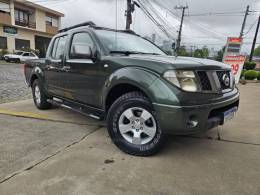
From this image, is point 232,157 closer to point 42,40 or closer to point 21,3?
point 21,3

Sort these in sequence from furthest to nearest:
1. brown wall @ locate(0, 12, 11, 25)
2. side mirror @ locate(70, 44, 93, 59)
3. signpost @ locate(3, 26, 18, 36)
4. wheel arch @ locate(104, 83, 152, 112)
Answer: signpost @ locate(3, 26, 18, 36), brown wall @ locate(0, 12, 11, 25), side mirror @ locate(70, 44, 93, 59), wheel arch @ locate(104, 83, 152, 112)

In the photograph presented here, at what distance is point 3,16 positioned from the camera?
26828 mm

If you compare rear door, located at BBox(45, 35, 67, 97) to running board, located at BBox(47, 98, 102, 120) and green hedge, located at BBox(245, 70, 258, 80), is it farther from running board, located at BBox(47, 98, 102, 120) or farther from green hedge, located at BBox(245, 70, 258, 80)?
green hedge, located at BBox(245, 70, 258, 80)

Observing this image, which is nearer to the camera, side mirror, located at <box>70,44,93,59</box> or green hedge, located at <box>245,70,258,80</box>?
side mirror, located at <box>70,44,93,59</box>

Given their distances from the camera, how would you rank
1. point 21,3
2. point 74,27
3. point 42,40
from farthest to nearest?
point 42,40
point 21,3
point 74,27

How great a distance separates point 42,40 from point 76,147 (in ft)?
111

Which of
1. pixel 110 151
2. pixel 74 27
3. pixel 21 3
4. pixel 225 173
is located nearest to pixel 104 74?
pixel 110 151

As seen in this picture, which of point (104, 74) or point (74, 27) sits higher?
point (74, 27)

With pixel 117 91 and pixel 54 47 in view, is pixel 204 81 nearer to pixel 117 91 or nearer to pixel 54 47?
pixel 117 91

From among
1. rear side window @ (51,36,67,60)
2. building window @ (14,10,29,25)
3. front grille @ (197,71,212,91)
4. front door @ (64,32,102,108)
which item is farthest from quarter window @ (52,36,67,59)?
building window @ (14,10,29,25)

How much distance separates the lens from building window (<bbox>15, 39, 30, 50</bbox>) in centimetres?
2939

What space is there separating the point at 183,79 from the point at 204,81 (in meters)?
0.30

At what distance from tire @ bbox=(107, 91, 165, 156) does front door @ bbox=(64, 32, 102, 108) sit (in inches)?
21.7

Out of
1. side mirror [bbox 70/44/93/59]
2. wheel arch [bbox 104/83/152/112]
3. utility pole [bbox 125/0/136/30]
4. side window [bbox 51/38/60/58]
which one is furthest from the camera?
utility pole [bbox 125/0/136/30]
